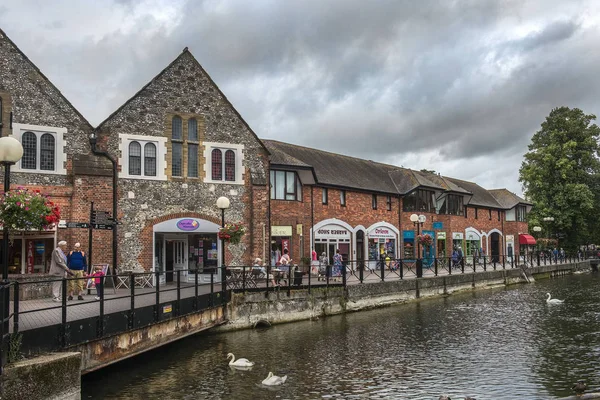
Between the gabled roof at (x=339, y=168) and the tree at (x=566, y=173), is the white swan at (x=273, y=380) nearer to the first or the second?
the gabled roof at (x=339, y=168)

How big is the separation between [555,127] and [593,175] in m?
5.66

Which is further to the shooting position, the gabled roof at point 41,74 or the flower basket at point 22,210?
the gabled roof at point 41,74

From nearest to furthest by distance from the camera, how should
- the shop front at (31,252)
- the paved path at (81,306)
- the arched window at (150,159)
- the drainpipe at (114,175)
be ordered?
the paved path at (81,306) → the shop front at (31,252) → the drainpipe at (114,175) → the arched window at (150,159)

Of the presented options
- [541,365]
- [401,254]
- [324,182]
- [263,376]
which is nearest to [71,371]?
[263,376]

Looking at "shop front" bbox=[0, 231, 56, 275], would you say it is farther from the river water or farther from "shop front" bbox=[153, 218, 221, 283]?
the river water

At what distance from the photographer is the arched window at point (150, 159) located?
75.4 ft

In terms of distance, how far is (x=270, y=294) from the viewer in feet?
64.9

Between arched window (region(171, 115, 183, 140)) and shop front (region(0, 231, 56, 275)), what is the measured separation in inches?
251

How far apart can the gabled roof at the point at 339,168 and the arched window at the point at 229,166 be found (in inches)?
143

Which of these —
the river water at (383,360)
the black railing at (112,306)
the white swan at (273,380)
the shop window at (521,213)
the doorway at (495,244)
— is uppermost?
the shop window at (521,213)

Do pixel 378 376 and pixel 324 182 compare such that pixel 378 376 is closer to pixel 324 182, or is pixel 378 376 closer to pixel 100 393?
pixel 100 393

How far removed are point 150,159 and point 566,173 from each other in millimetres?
40952

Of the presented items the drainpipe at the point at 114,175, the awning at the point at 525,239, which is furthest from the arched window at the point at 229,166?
the awning at the point at 525,239

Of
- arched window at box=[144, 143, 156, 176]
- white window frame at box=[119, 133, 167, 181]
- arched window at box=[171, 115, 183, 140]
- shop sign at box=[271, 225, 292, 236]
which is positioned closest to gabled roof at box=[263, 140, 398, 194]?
shop sign at box=[271, 225, 292, 236]
